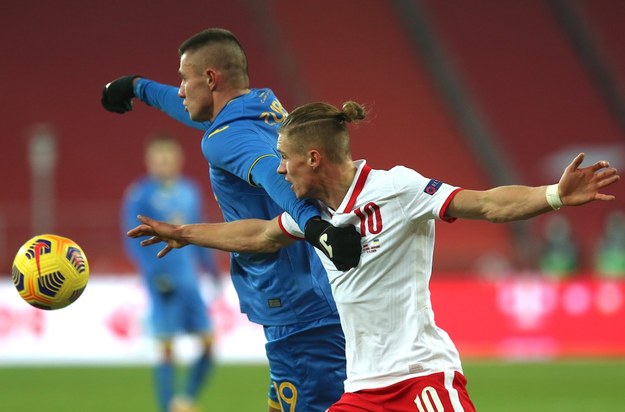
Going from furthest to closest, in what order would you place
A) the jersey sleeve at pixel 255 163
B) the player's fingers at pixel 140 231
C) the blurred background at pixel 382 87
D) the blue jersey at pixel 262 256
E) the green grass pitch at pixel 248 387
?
the blurred background at pixel 382 87
the green grass pitch at pixel 248 387
the blue jersey at pixel 262 256
the player's fingers at pixel 140 231
the jersey sleeve at pixel 255 163

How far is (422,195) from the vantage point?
14.8ft

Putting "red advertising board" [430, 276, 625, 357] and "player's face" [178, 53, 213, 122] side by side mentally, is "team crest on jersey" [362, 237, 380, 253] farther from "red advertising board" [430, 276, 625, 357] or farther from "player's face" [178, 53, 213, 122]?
"red advertising board" [430, 276, 625, 357]

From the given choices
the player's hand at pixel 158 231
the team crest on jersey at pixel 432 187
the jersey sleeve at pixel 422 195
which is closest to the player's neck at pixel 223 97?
the player's hand at pixel 158 231

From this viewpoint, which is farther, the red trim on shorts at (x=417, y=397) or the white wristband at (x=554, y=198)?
the red trim on shorts at (x=417, y=397)

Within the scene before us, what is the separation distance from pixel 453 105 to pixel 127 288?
14.4m

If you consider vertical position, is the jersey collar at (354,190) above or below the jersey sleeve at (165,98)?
below

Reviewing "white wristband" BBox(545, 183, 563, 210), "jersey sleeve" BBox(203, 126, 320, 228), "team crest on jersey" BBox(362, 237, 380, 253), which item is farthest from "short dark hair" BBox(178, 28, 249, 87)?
"white wristband" BBox(545, 183, 563, 210)

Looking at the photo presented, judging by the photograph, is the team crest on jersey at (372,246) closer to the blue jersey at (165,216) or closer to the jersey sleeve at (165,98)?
the jersey sleeve at (165,98)

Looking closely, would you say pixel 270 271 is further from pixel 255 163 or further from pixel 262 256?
pixel 255 163

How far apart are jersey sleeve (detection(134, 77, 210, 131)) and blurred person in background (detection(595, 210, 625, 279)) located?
14015mm

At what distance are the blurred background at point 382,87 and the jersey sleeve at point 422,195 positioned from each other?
55.9 ft

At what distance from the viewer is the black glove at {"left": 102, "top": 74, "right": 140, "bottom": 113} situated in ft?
21.6

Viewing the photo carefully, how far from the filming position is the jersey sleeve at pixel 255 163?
4.83 m

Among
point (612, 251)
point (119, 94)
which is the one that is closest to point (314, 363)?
point (119, 94)
